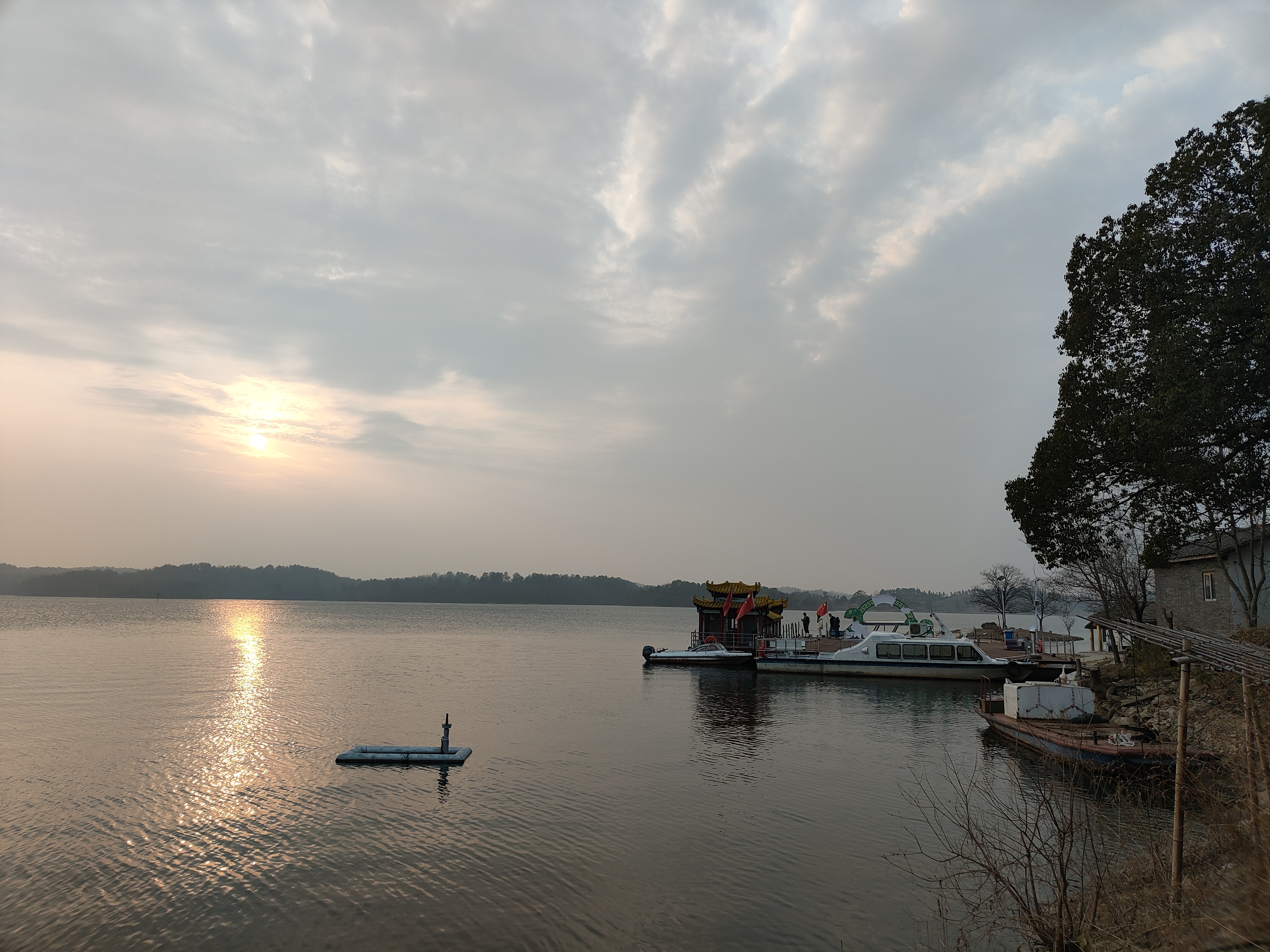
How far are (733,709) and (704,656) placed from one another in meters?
23.5

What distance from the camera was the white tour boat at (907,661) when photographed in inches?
2153

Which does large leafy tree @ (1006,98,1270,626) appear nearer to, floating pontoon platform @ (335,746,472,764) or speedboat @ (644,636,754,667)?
floating pontoon platform @ (335,746,472,764)

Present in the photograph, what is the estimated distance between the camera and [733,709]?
42312 mm

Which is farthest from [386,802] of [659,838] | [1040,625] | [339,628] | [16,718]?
[339,628]

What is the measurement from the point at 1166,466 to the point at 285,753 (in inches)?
1359

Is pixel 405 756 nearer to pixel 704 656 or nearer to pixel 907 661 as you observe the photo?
pixel 704 656

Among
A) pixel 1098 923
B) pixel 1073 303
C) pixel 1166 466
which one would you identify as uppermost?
pixel 1073 303

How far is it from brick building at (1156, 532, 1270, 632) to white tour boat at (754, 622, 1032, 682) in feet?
48.5

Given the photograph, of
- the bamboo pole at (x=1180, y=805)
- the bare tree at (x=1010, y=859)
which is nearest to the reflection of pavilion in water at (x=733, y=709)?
the bare tree at (x=1010, y=859)

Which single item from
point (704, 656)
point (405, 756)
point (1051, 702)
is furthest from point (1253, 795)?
point (704, 656)

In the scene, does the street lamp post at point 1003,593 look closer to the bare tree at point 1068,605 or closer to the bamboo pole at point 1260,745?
the bare tree at point 1068,605

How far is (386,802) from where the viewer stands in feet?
72.1

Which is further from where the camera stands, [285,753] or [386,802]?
[285,753]

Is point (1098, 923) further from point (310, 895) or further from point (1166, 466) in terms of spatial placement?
point (1166, 466)
